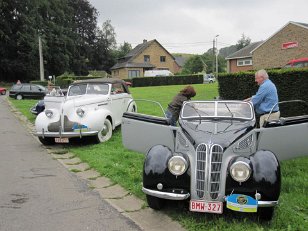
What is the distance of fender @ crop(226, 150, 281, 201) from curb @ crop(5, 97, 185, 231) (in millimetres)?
867

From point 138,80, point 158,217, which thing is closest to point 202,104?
point 158,217

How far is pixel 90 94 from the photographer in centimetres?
1184

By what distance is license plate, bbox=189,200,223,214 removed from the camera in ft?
15.4

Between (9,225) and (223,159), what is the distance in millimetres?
2893

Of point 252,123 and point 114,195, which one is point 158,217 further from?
point 252,123

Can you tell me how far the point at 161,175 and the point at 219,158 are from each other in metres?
0.79

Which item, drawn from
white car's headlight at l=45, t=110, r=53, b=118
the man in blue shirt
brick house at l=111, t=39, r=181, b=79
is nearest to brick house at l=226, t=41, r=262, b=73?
brick house at l=111, t=39, r=181, b=79

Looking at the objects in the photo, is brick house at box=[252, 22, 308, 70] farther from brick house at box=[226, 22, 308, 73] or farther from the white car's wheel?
the white car's wheel

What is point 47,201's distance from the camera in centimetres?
591

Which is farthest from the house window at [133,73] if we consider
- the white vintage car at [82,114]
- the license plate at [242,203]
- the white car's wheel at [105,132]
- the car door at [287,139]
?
the license plate at [242,203]

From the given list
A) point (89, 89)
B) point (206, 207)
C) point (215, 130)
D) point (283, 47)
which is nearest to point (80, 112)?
point (89, 89)

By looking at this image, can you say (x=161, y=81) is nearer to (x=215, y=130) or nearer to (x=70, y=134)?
(x=70, y=134)

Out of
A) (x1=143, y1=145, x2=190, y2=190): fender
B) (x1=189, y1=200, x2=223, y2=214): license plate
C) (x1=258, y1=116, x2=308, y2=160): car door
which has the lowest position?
(x1=189, y1=200, x2=223, y2=214): license plate

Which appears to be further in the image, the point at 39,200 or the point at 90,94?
the point at 90,94
